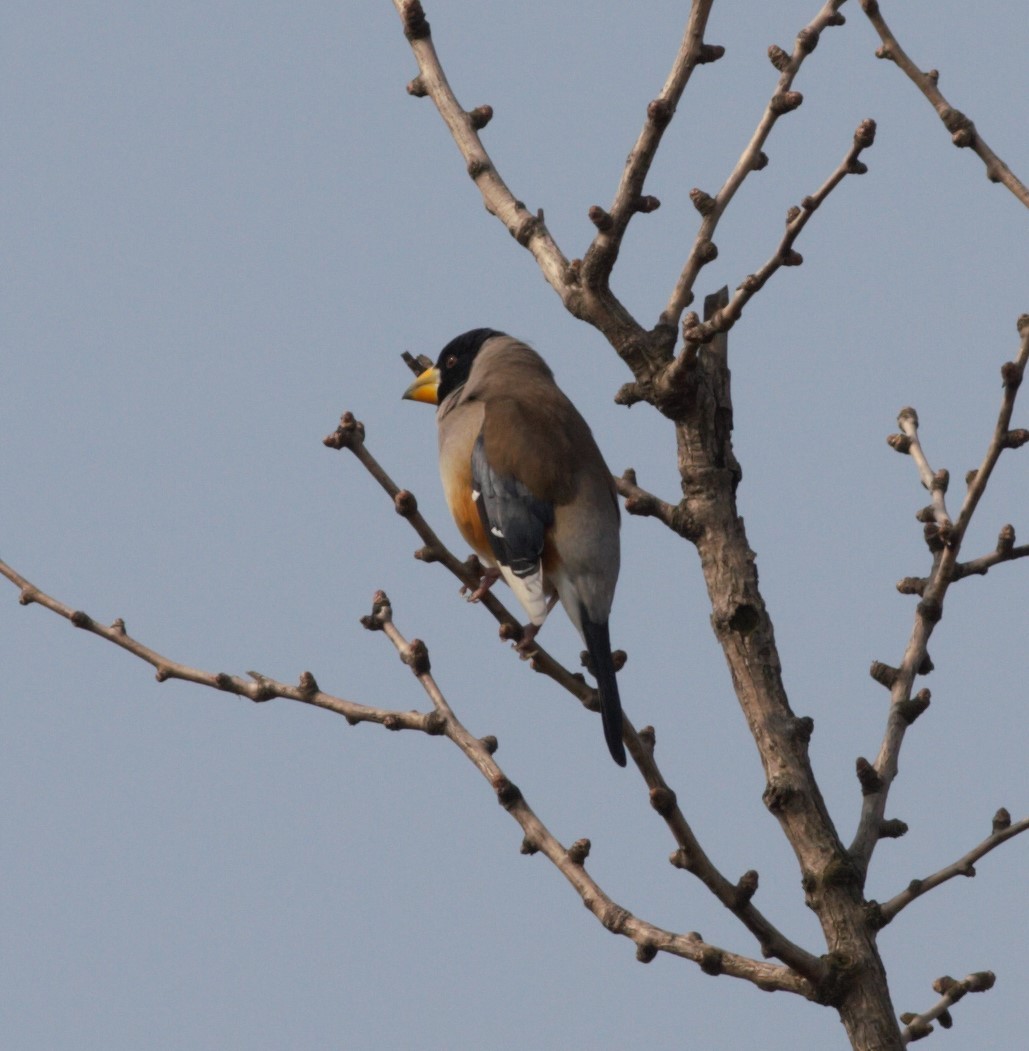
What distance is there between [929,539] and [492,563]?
185 cm

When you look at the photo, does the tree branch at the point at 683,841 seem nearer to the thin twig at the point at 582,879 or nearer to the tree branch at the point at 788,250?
the thin twig at the point at 582,879

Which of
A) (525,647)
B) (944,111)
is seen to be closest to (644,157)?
(944,111)

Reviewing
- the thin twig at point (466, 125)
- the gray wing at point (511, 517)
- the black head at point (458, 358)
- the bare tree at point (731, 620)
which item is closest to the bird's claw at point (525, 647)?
the bare tree at point (731, 620)

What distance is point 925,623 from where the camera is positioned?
4.50m

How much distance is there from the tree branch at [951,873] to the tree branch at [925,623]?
161mm

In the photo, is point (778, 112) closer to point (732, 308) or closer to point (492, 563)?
point (732, 308)

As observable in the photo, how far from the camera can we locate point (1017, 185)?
406 cm

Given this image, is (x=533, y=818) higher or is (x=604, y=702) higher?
(x=604, y=702)

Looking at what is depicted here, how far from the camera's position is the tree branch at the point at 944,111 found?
4.10 m

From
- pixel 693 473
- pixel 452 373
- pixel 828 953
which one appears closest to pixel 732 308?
pixel 693 473

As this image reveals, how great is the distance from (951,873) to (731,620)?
2.95 ft

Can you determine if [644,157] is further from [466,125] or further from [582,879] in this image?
[582,879]

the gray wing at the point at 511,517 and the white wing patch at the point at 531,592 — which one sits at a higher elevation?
the gray wing at the point at 511,517

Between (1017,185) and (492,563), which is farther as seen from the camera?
(492,563)
